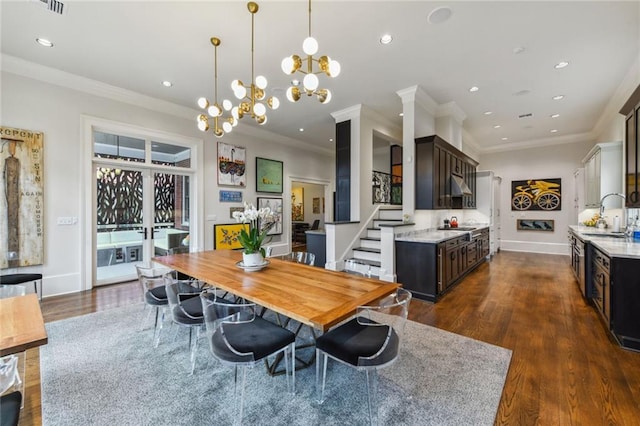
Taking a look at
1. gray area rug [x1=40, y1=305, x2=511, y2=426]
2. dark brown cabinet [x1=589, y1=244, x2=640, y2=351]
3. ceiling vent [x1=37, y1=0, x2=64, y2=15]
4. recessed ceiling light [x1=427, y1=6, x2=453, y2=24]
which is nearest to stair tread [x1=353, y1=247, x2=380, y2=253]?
gray area rug [x1=40, y1=305, x2=511, y2=426]

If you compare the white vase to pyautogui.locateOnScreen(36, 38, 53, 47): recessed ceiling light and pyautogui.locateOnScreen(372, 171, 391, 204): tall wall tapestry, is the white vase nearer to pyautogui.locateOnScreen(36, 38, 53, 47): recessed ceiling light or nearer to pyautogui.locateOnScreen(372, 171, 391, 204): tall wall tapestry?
pyautogui.locateOnScreen(36, 38, 53, 47): recessed ceiling light

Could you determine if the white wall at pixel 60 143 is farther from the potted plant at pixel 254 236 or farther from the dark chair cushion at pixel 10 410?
the dark chair cushion at pixel 10 410

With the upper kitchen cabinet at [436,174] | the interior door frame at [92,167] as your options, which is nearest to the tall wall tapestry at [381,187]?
the upper kitchen cabinet at [436,174]

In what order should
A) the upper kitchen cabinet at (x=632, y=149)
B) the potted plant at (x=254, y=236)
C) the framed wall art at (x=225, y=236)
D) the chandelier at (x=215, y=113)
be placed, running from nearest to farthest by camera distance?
the potted plant at (x=254, y=236) < the upper kitchen cabinet at (x=632, y=149) < the chandelier at (x=215, y=113) < the framed wall art at (x=225, y=236)

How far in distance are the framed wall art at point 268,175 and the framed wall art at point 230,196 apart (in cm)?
57

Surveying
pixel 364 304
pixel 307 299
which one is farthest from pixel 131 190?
pixel 364 304

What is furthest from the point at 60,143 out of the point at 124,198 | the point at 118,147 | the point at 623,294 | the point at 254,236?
the point at 623,294

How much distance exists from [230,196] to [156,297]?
3.96 metres

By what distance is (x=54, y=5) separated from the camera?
2.77 m

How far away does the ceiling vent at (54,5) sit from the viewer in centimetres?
272

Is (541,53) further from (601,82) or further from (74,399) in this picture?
(74,399)

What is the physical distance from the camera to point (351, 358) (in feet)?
5.43

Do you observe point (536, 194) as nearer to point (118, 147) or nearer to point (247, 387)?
point (247, 387)

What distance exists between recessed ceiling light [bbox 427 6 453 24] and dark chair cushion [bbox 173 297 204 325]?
3.81 m
